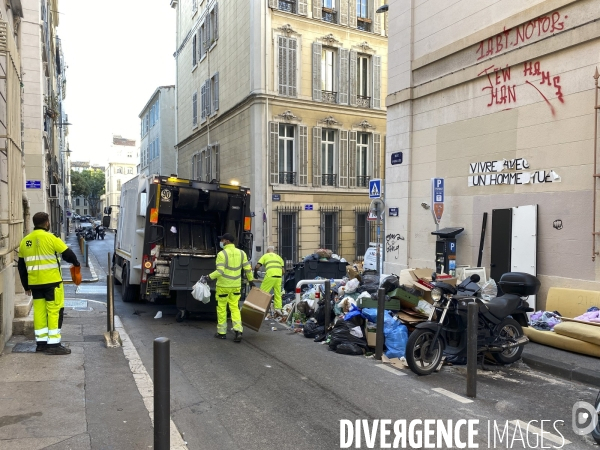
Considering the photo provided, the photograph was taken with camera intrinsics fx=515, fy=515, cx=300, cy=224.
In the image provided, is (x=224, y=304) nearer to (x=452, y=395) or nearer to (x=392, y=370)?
(x=392, y=370)

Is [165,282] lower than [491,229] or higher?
lower

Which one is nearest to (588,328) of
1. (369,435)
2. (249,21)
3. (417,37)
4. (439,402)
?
(439,402)

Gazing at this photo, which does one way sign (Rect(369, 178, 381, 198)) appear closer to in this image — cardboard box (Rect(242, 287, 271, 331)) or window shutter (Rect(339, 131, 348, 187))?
cardboard box (Rect(242, 287, 271, 331))

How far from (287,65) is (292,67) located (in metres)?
0.25

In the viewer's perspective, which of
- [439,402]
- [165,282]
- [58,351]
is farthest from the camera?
[165,282]

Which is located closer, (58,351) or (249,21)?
(58,351)

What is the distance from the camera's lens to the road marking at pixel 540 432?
13.8 feet

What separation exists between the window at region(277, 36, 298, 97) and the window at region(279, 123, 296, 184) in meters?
1.44

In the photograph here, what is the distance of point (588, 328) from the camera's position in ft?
22.5

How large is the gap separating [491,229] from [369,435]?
6803 millimetres

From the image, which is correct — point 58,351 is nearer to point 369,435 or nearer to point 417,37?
point 369,435

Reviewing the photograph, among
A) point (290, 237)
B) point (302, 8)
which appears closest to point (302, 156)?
point (290, 237)

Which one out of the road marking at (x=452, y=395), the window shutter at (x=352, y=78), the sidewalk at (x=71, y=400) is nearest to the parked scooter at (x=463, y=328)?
the road marking at (x=452, y=395)

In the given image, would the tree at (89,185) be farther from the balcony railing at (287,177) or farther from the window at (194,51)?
the balcony railing at (287,177)
